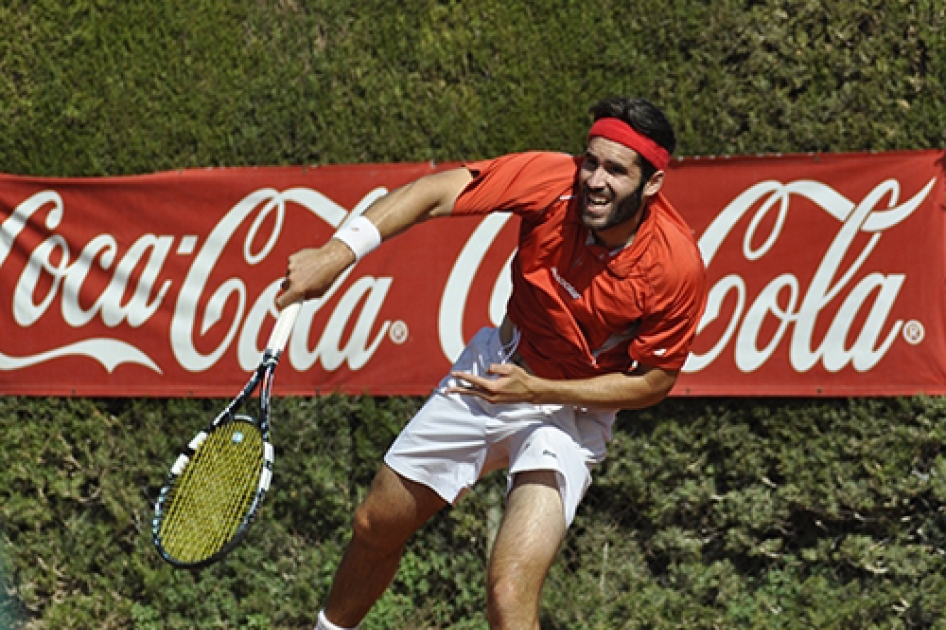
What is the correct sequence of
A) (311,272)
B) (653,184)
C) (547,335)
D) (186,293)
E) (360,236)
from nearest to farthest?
(311,272), (360,236), (653,184), (547,335), (186,293)

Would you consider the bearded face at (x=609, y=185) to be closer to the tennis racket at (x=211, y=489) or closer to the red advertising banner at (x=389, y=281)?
the tennis racket at (x=211, y=489)

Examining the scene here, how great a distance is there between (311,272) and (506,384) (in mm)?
716

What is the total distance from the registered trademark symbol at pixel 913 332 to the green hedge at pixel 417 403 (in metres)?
0.26

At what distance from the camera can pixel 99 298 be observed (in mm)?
6395

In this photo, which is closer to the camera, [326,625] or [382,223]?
[382,223]

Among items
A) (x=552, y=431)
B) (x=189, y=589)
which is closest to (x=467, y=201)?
(x=552, y=431)

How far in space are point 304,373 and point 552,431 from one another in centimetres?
206

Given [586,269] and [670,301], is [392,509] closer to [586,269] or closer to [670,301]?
[586,269]

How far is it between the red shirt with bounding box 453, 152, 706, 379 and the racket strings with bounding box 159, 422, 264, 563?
1.03 meters

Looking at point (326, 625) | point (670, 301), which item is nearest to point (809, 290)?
point (670, 301)

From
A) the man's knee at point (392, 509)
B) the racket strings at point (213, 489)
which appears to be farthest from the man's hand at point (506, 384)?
the racket strings at point (213, 489)

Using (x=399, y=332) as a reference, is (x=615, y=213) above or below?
below

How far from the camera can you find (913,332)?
5.71m

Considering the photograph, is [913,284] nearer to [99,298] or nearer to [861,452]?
[861,452]
